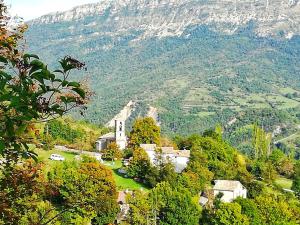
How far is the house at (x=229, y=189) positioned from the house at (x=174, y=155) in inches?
260

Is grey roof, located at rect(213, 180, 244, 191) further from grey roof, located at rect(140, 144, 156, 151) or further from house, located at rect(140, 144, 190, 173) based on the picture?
grey roof, located at rect(140, 144, 156, 151)

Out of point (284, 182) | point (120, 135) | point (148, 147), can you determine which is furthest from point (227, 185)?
point (120, 135)

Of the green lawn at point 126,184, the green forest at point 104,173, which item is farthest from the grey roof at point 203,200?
the green lawn at point 126,184

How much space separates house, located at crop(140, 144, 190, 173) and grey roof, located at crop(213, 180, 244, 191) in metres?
6.19

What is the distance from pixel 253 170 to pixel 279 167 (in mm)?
11134

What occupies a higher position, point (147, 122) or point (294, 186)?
point (147, 122)

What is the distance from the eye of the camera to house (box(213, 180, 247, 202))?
61.7m

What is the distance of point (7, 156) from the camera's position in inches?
333

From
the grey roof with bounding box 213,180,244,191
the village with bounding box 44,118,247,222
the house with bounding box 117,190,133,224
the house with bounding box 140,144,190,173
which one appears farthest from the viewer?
the house with bounding box 140,144,190,173

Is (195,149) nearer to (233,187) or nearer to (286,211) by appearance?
(233,187)

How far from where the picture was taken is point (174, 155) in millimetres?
72000

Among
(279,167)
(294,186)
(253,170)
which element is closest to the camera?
(294,186)

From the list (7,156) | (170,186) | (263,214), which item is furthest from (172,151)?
(7,156)

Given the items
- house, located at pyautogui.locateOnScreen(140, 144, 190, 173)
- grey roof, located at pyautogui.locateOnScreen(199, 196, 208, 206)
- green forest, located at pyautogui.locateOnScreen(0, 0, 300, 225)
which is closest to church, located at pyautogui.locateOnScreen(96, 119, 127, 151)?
green forest, located at pyautogui.locateOnScreen(0, 0, 300, 225)
